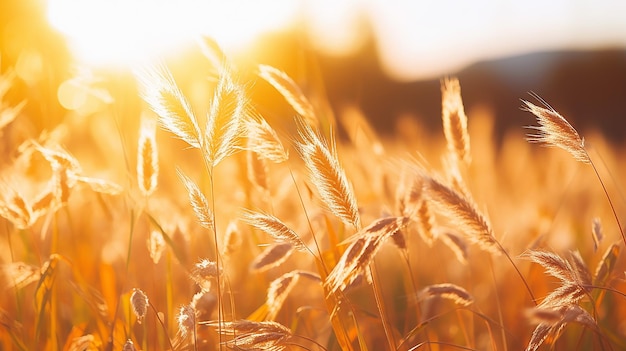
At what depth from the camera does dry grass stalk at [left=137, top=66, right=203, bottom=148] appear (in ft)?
4.47

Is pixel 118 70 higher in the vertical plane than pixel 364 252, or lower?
higher

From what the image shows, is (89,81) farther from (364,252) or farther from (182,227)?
(364,252)

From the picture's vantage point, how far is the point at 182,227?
1.92 m

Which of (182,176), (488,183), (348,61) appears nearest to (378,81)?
(348,61)

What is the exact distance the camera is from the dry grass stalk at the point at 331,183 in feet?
4.35

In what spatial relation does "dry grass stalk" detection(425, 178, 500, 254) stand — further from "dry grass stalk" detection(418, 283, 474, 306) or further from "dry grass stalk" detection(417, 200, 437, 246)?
"dry grass stalk" detection(417, 200, 437, 246)

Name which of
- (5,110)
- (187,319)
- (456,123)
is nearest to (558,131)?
(456,123)

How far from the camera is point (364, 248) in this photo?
125cm

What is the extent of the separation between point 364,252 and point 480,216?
28cm

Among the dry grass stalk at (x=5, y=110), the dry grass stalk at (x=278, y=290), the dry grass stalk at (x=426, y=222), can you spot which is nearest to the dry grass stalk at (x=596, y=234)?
the dry grass stalk at (x=426, y=222)

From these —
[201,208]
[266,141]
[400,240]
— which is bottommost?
[400,240]

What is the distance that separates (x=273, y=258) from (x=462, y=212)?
1.77 feet

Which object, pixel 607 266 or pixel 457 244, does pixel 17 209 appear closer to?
pixel 457 244

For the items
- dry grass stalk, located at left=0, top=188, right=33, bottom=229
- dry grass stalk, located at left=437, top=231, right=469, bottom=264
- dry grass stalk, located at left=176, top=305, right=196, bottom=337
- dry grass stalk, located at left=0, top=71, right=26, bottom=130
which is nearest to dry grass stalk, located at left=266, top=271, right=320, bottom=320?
dry grass stalk, located at left=176, top=305, right=196, bottom=337
